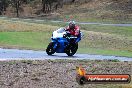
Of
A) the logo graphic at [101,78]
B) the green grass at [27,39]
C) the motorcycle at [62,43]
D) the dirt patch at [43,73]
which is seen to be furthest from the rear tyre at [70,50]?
the logo graphic at [101,78]

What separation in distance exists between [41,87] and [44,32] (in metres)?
33.5

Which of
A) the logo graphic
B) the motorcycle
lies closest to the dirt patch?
the logo graphic

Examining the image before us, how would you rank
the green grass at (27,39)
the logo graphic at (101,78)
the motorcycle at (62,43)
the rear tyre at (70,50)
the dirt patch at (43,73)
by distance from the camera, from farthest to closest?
the green grass at (27,39) → the rear tyre at (70,50) → the motorcycle at (62,43) → the dirt patch at (43,73) → the logo graphic at (101,78)

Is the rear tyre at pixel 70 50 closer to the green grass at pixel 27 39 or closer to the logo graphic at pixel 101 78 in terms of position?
the green grass at pixel 27 39

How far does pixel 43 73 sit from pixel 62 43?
9.33 meters

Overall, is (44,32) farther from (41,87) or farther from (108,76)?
(108,76)

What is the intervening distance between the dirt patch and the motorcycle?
19.8 ft

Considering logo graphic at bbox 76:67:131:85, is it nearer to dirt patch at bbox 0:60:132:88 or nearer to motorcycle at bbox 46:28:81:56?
dirt patch at bbox 0:60:132:88

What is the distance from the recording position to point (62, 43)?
2319cm

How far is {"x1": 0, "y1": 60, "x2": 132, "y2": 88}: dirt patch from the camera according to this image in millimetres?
12227

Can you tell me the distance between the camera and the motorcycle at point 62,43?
2306 cm

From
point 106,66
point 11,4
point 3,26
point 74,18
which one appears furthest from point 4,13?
point 106,66

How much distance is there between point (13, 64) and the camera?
1571cm

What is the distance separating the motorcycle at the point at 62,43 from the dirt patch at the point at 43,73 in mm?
6035
